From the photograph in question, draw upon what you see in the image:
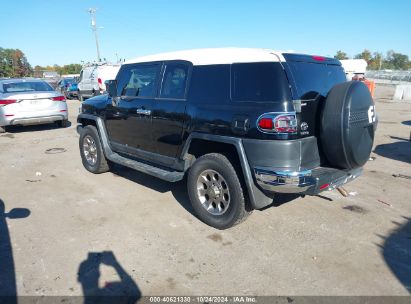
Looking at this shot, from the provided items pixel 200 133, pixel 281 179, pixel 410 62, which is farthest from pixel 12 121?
pixel 410 62

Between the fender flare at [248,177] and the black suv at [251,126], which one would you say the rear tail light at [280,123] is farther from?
the fender flare at [248,177]

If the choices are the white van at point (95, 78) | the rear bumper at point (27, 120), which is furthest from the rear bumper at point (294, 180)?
the white van at point (95, 78)

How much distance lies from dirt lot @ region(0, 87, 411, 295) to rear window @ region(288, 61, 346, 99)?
1623mm

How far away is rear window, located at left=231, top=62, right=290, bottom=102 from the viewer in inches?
131

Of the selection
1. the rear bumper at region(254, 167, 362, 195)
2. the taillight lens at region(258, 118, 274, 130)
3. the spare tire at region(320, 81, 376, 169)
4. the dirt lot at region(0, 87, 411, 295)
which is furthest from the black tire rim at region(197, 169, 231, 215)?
the spare tire at region(320, 81, 376, 169)

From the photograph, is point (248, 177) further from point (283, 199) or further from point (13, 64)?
point (13, 64)

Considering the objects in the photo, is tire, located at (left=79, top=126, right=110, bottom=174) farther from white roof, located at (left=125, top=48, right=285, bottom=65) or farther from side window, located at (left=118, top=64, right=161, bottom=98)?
white roof, located at (left=125, top=48, right=285, bottom=65)

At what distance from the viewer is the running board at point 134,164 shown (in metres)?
4.34

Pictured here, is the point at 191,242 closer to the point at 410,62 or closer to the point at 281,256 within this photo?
the point at 281,256

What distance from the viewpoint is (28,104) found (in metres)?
9.48

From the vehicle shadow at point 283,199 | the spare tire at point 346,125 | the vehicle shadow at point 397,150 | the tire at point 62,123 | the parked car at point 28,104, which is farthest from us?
the tire at point 62,123

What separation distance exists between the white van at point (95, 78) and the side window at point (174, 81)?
1328 cm

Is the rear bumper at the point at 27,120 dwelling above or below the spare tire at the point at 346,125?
below

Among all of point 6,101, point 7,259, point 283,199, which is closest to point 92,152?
point 7,259
